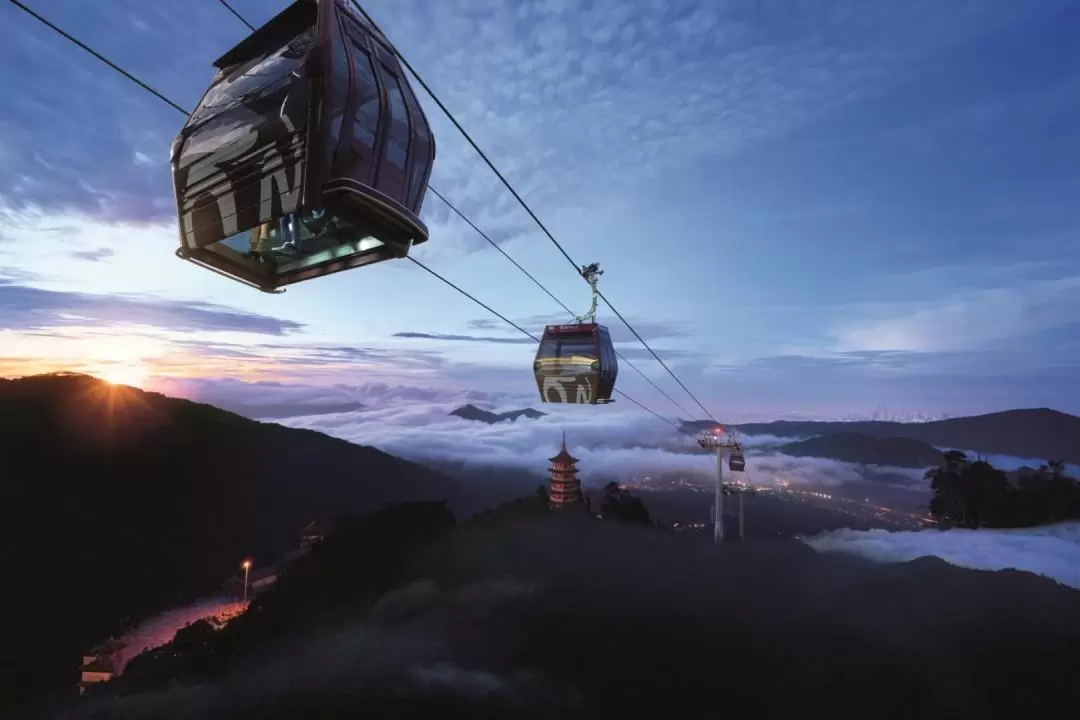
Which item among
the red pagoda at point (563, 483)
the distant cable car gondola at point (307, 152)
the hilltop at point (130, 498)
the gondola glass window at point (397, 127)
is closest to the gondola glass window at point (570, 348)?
the distant cable car gondola at point (307, 152)

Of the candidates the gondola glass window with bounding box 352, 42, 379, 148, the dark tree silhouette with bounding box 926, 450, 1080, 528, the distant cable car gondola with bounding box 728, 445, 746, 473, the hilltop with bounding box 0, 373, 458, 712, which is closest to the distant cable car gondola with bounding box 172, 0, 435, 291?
the gondola glass window with bounding box 352, 42, 379, 148

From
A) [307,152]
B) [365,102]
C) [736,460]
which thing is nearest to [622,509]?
[736,460]

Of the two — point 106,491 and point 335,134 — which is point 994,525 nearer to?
point 335,134

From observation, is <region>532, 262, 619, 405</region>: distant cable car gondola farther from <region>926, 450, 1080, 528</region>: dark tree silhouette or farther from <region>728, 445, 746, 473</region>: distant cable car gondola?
<region>926, 450, 1080, 528</region>: dark tree silhouette

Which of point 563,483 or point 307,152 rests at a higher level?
point 307,152

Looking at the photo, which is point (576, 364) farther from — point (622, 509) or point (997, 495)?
point (997, 495)

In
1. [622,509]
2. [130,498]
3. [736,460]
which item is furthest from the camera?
[130,498]

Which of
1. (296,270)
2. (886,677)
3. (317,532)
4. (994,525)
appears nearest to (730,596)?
(886,677)
